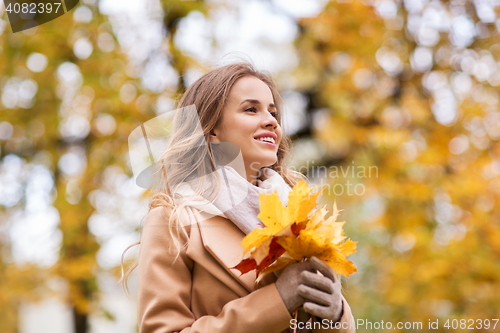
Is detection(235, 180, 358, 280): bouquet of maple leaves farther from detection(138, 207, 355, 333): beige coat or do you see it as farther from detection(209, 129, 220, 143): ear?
detection(209, 129, 220, 143): ear

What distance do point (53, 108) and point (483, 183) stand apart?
406cm

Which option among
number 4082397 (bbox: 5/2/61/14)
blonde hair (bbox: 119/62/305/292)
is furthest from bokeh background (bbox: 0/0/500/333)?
blonde hair (bbox: 119/62/305/292)

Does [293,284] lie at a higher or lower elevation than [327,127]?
higher

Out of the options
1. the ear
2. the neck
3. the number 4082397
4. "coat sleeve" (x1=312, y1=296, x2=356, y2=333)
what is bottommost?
the number 4082397

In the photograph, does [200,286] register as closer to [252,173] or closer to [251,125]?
[252,173]

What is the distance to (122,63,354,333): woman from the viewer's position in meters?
1.31

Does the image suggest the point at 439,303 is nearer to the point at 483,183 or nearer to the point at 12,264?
the point at 483,183

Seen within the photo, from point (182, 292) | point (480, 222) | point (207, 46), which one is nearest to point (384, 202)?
point (480, 222)

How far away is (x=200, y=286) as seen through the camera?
1479 mm

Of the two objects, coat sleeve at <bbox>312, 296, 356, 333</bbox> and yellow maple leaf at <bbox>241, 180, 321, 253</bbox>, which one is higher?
yellow maple leaf at <bbox>241, 180, 321, 253</bbox>

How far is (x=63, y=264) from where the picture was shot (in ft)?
14.7

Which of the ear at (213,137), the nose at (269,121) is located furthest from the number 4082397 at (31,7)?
the nose at (269,121)

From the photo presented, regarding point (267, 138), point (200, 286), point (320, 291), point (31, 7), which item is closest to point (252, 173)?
point (267, 138)

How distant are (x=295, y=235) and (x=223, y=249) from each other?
316mm
